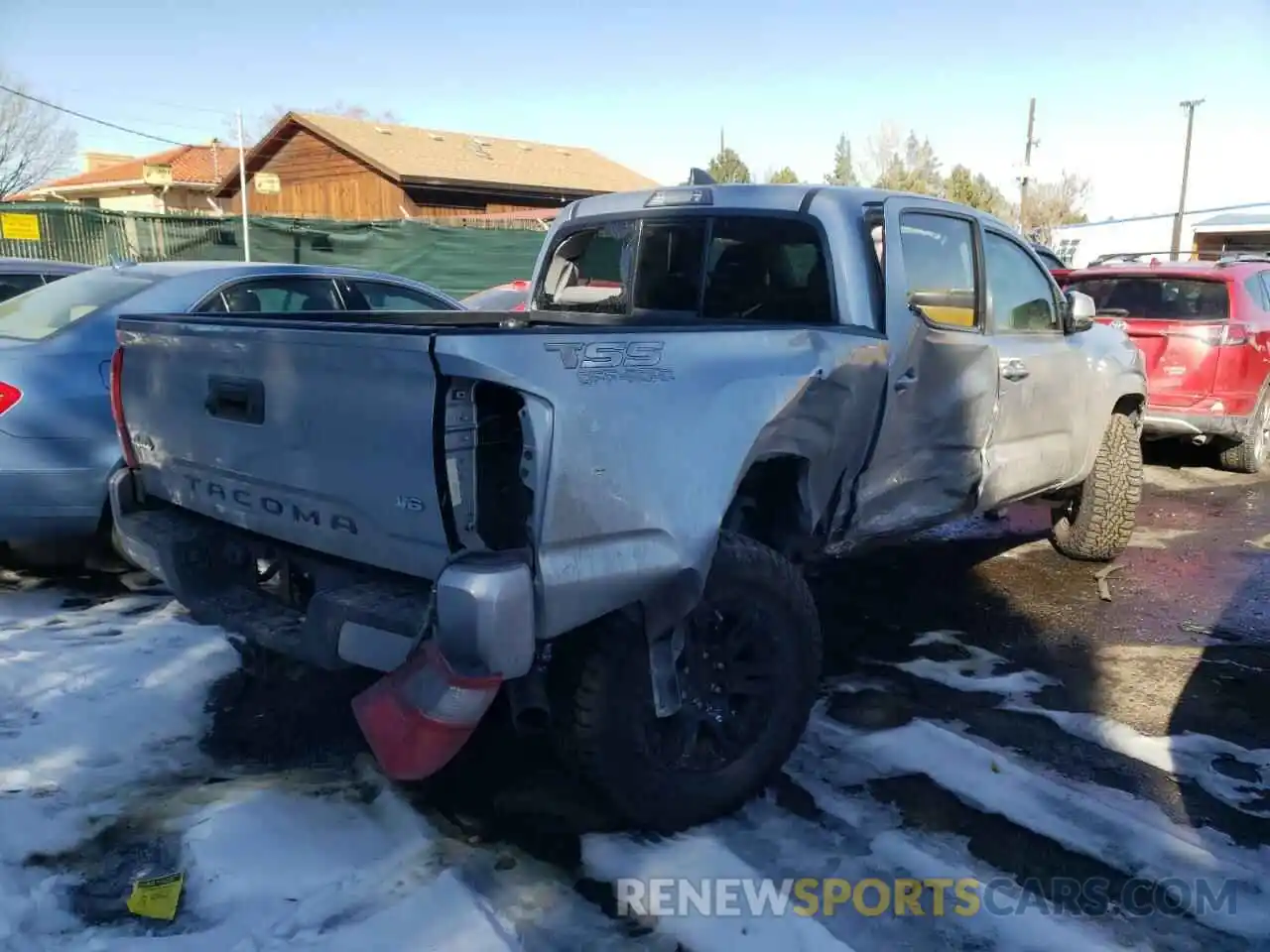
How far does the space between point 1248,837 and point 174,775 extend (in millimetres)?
3289

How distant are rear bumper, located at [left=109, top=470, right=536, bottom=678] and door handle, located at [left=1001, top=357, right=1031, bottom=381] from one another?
2807 millimetres

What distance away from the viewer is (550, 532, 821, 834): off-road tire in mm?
2742

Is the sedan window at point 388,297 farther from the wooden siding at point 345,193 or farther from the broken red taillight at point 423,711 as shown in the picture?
the wooden siding at point 345,193

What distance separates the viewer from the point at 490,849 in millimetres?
2906

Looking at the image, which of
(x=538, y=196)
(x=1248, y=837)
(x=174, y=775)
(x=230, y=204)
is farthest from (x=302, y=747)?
(x=230, y=204)

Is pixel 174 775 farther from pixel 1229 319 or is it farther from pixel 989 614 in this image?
pixel 1229 319

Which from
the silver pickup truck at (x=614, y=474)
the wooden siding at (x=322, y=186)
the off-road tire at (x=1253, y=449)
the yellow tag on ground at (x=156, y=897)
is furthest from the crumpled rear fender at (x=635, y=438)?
the wooden siding at (x=322, y=186)

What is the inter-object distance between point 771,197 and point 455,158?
2721cm

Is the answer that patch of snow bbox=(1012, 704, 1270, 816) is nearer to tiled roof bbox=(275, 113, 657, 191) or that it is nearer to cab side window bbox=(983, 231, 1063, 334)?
cab side window bbox=(983, 231, 1063, 334)

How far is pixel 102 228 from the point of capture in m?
15.2

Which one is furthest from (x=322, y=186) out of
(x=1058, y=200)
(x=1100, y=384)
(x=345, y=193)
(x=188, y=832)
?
(x=1058, y=200)

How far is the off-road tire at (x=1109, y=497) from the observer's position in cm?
576

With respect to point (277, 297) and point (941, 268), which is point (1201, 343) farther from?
point (277, 297)

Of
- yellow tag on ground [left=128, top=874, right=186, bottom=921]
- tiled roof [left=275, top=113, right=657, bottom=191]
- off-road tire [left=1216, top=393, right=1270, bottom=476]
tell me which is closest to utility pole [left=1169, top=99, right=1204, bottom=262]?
tiled roof [left=275, top=113, right=657, bottom=191]
